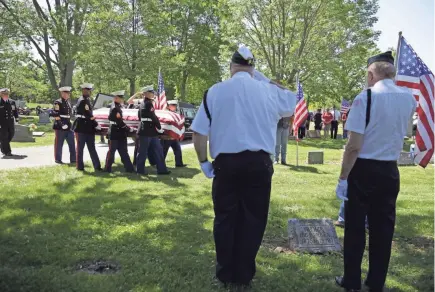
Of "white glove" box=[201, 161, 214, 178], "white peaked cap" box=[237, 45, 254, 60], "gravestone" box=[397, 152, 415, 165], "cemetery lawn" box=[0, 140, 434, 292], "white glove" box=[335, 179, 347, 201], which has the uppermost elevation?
"white peaked cap" box=[237, 45, 254, 60]

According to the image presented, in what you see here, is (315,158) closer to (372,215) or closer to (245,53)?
(372,215)

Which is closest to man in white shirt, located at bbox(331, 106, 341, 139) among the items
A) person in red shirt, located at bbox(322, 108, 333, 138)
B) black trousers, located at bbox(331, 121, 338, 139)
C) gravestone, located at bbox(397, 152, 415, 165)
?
black trousers, located at bbox(331, 121, 338, 139)

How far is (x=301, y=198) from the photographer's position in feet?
26.3

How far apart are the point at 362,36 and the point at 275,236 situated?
85.3ft

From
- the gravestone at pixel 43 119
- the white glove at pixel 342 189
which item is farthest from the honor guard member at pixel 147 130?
the gravestone at pixel 43 119

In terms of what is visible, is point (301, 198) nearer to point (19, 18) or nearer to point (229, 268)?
point (229, 268)

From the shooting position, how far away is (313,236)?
17.1ft

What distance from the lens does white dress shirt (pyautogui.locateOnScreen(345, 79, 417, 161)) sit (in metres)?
3.67

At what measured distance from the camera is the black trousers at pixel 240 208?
12.1 feet

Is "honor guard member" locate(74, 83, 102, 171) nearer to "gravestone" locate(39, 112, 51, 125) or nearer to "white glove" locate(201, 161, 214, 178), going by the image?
"white glove" locate(201, 161, 214, 178)

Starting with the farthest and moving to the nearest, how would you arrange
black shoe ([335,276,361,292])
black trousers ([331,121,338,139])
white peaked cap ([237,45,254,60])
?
black trousers ([331,121,338,139]), black shoe ([335,276,361,292]), white peaked cap ([237,45,254,60])

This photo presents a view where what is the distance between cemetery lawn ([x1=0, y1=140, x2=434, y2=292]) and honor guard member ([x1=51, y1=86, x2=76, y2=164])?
81.3 inches

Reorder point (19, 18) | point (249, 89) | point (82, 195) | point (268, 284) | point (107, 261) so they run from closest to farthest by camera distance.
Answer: point (249, 89) → point (268, 284) → point (107, 261) → point (82, 195) → point (19, 18)

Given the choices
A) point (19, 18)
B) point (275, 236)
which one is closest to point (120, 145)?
point (275, 236)
